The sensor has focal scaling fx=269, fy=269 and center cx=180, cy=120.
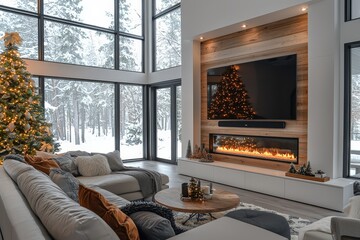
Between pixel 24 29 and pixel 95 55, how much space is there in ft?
5.88

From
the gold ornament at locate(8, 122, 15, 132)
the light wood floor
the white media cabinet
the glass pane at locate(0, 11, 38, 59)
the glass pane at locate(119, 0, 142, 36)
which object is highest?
the glass pane at locate(119, 0, 142, 36)

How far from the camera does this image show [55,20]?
6.76 metres

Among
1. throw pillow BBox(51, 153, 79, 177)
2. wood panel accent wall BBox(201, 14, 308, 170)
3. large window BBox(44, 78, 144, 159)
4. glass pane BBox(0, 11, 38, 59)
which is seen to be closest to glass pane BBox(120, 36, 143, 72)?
large window BBox(44, 78, 144, 159)

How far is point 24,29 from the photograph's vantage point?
6340mm

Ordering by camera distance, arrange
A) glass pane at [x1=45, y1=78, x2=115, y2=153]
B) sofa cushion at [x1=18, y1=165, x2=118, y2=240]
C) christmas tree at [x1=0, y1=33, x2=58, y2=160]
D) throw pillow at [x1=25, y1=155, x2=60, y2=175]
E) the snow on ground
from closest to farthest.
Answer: sofa cushion at [x1=18, y1=165, x2=118, y2=240] < throw pillow at [x1=25, y1=155, x2=60, y2=175] < christmas tree at [x1=0, y1=33, x2=58, y2=160] < glass pane at [x1=45, y1=78, x2=115, y2=153] < the snow on ground

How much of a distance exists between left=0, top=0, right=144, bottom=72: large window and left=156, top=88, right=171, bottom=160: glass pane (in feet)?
3.94

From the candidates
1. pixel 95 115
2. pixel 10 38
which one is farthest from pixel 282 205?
pixel 10 38

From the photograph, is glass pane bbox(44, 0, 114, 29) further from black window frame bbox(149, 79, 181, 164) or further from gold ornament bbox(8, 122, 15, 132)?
gold ornament bbox(8, 122, 15, 132)

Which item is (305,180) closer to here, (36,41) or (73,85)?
(73,85)

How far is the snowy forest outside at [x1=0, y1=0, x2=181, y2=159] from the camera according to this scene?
652 cm

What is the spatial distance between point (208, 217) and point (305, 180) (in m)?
1.75

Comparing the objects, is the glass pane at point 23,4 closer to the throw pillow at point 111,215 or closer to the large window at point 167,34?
the large window at point 167,34

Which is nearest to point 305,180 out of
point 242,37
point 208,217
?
point 208,217

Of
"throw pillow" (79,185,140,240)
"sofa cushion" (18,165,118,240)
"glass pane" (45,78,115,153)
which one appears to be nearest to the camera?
"sofa cushion" (18,165,118,240)
